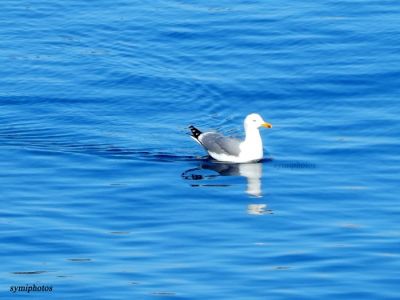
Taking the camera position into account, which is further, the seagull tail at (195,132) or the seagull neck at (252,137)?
the seagull tail at (195,132)

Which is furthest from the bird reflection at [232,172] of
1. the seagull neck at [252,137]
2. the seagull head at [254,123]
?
the seagull head at [254,123]

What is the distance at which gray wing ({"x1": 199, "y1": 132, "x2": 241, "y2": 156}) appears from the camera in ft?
92.0

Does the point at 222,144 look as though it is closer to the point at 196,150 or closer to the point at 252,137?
the point at 252,137

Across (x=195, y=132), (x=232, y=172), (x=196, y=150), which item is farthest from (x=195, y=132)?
(x=232, y=172)

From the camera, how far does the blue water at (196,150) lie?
20.0 meters

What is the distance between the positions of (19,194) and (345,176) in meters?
6.91

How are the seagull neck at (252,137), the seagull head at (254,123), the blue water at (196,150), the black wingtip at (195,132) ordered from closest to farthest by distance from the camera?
the blue water at (196,150), the seagull neck at (252,137), the seagull head at (254,123), the black wingtip at (195,132)

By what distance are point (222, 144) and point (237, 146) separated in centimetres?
35

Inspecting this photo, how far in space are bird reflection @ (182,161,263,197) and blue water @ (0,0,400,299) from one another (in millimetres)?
85

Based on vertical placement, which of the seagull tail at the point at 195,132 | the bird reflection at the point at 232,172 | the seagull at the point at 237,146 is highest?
the seagull tail at the point at 195,132

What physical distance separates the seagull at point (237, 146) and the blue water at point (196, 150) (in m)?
0.37

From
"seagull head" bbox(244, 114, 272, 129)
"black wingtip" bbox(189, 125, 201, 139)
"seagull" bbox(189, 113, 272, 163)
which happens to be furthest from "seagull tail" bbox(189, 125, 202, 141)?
"seagull head" bbox(244, 114, 272, 129)

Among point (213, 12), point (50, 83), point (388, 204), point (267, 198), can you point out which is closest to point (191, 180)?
point (267, 198)

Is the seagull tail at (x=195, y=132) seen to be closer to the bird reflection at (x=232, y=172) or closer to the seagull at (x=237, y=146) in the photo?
the seagull at (x=237, y=146)
